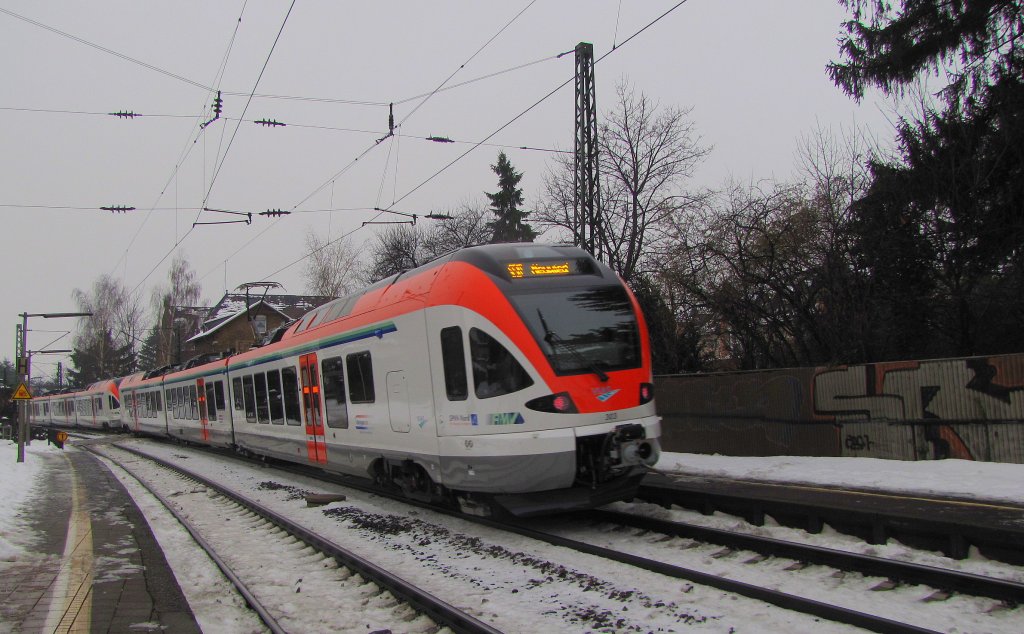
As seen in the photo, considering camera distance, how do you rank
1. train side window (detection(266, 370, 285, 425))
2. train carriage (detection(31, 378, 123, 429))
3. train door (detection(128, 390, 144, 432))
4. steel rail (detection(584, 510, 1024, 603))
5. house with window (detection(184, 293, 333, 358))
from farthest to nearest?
house with window (detection(184, 293, 333, 358)), train carriage (detection(31, 378, 123, 429)), train door (detection(128, 390, 144, 432)), train side window (detection(266, 370, 285, 425)), steel rail (detection(584, 510, 1024, 603))

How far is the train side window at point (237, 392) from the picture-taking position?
55.0ft

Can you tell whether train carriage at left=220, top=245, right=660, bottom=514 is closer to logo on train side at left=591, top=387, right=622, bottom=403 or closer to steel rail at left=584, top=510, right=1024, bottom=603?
logo on train side at left=591, top=387, right=622, bottom=403

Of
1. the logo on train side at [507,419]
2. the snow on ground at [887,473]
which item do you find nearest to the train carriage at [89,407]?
the snow on ground at [887,473]

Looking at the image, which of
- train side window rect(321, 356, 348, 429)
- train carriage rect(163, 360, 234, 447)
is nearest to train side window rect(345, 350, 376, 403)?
train side window rect(321, 356, 348, 429)

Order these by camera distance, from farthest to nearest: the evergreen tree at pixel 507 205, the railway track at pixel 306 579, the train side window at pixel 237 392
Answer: the evergreen tree at pixel 507 205 < the train side window at pixel 237 392 < the railway track at pixel 306 579

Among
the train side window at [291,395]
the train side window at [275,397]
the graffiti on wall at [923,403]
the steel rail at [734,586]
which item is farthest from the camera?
the train side window at [275,397]

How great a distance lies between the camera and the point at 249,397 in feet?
52.6

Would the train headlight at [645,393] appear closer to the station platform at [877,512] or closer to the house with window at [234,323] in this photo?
the station platform at [877,512]

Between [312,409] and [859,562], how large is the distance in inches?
345

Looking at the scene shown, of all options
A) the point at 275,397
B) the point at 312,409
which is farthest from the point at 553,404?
the point at 275,397

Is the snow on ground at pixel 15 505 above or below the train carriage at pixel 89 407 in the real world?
below

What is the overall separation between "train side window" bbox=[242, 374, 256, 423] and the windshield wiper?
10.4 metres

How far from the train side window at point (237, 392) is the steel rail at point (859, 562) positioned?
11.9 meters

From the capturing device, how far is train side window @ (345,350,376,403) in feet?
31.5
